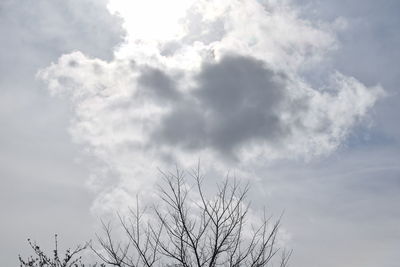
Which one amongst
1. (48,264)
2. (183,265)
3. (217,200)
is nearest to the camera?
(183,265)

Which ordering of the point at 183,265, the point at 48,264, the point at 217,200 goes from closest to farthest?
the point at 183,265
the point at 217,200
the point at 48,264

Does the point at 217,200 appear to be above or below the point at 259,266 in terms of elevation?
above

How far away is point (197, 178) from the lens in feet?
40.0

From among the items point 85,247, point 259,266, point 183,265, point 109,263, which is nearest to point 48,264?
point 85,247

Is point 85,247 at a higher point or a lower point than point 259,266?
higher

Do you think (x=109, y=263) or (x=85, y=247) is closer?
(x=109, y=263)

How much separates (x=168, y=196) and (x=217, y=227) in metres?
1.67

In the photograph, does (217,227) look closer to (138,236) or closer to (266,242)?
(266,242)

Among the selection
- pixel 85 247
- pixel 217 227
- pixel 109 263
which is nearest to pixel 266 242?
pixel 217 227

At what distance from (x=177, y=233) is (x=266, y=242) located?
248 cm

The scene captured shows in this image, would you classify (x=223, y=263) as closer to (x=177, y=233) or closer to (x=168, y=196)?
(x=177, y=233)

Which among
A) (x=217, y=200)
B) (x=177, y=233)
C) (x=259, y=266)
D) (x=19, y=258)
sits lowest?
(x=259, y=266)

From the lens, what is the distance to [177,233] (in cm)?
1179

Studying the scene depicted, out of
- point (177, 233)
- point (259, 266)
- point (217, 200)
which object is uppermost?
point (217, 200)
